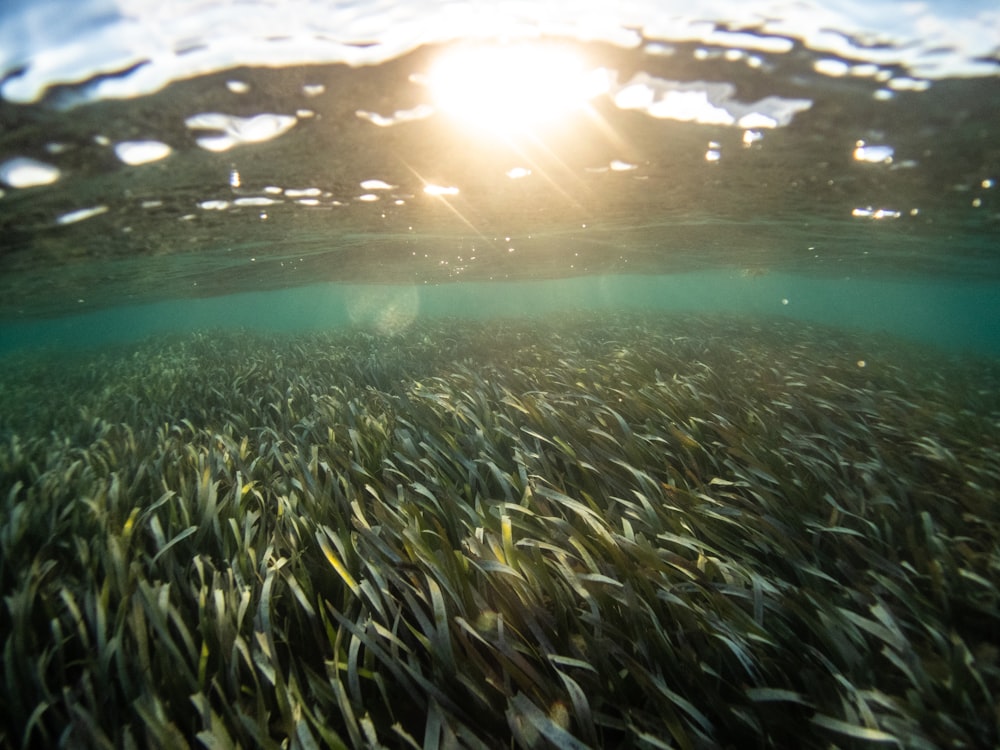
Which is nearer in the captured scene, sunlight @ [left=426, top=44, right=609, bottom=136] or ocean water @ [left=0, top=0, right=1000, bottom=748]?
ocean water @ [left=0, top=0, right=1000, bottom=748]

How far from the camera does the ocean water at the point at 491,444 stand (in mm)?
1955

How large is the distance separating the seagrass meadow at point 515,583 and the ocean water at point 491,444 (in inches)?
1.0

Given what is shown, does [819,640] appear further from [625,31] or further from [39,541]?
[625,31]

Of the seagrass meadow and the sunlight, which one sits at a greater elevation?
the sunlight

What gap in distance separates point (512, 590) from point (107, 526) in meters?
2.95

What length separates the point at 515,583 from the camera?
2.29 meters

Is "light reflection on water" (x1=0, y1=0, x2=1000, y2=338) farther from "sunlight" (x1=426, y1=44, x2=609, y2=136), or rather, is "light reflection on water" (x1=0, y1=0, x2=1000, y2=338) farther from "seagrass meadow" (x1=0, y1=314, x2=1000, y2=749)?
"seagrass meadow" (x1=0, y1=314, x2=1000, y2=749)

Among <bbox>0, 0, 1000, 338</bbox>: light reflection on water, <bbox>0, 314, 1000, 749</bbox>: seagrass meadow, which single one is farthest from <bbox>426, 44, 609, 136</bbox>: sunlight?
<bbox>0, 314, 1000, 749</bbox>: seagrass meadow

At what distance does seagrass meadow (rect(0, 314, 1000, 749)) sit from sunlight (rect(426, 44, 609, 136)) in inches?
160

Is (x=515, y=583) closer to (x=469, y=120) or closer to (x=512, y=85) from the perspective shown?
(x=512, y=85)

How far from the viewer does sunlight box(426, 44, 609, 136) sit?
203 inches

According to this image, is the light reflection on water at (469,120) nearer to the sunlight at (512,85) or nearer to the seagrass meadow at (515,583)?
the sunlight at (512,85)

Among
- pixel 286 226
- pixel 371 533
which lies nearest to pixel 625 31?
pixel 371 533

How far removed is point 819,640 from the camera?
224cm
